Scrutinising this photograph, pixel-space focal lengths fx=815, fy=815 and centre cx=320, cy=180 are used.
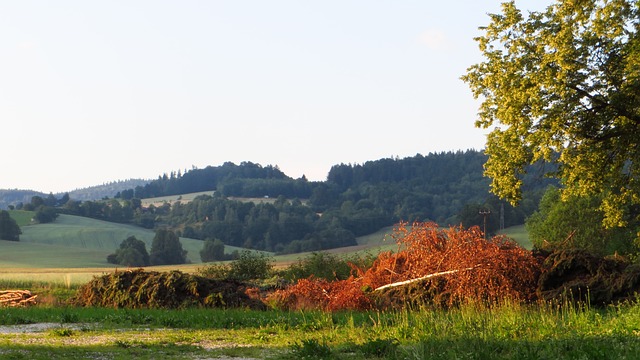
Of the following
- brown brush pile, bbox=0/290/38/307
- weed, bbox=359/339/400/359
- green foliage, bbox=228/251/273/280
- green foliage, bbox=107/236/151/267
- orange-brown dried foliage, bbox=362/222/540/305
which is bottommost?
green foliage, bbox=107/236/151/267

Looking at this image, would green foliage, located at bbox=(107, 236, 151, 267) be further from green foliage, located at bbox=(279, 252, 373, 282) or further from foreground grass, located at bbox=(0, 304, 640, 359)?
foreground grass, located at bbox=(0, 304, 640, 359)

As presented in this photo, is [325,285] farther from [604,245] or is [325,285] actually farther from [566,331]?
[604,245]

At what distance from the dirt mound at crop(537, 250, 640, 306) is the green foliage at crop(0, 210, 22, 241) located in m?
128

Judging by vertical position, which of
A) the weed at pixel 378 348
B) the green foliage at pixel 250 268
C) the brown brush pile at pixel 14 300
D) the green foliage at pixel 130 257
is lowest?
the green foliage at pixel 130 257

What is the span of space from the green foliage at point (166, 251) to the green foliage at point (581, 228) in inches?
2994

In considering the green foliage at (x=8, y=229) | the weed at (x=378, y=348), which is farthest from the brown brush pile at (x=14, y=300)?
the green foliage at (x=8, y=229)

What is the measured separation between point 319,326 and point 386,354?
18.1ft

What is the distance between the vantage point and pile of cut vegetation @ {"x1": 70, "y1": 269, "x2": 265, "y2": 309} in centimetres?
2700

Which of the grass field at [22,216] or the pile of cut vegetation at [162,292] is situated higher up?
the grass field at [22,216]

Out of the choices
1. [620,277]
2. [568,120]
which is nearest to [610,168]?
[568,120]

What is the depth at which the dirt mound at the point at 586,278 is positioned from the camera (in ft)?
74.1

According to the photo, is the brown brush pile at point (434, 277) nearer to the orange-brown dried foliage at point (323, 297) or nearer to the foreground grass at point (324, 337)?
the orange-brown dried foliage at point (323, 297)

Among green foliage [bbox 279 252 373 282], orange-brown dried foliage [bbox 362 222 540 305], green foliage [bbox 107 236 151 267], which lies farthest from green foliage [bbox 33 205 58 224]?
orange-brown dried foliage [bbox 362 222 540 305]

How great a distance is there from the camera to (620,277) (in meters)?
22.8
